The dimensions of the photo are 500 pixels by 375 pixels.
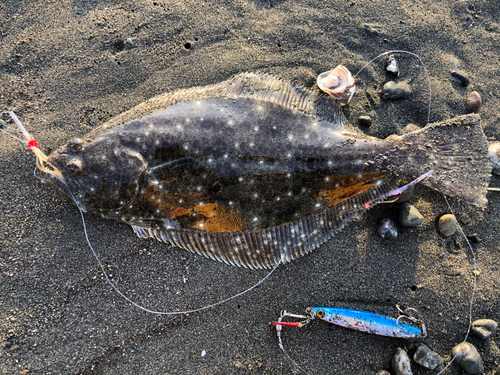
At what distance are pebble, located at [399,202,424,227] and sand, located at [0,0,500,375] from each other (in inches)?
5.8

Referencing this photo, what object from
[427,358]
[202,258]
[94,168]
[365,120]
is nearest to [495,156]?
[365,120]

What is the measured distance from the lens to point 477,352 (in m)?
2.86

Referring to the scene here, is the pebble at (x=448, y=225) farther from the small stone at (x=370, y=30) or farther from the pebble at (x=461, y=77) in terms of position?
the small stone at (x=370, y=30)

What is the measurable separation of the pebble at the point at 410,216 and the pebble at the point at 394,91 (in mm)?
1213

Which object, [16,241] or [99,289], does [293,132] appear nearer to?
[99,289]

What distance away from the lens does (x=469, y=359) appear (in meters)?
2.79

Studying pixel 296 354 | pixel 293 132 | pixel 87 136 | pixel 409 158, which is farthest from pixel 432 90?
pixel 87 136

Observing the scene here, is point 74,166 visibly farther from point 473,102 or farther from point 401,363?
point 473,102

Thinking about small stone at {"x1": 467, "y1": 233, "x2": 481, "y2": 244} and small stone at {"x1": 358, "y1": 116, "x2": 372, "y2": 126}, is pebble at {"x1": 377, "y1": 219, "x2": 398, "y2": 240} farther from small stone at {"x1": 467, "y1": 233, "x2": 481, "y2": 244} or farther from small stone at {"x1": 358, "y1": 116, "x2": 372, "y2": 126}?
small stone at {"x1": 358, "y1": 116, "x2": 372, "y2": 126}

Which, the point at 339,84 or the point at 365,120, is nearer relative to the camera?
the point at 339,84

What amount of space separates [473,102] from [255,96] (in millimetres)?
2505

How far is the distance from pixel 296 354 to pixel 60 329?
7.76 feet

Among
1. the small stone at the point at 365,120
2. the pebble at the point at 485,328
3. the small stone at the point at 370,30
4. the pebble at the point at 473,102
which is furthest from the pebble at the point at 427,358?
the small stone at the point at 370,30

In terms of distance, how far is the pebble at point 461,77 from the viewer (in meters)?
3.20
